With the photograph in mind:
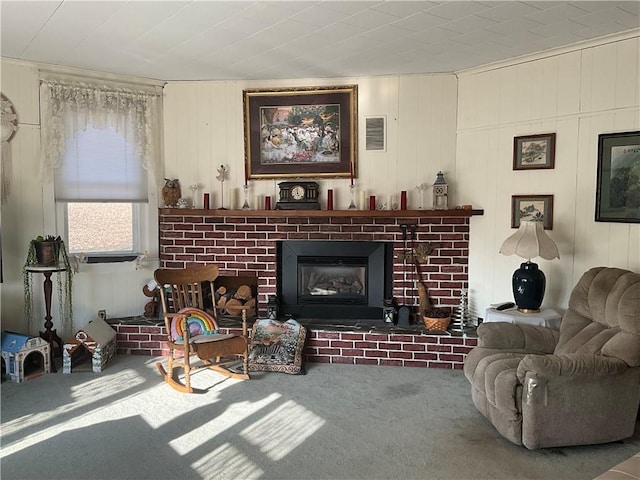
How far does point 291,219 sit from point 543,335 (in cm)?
240

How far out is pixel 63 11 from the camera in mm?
3150

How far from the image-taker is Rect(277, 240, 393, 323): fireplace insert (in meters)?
4.76

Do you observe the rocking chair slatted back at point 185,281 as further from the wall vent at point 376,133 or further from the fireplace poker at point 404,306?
the wall vent at point 376,133

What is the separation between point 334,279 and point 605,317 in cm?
239

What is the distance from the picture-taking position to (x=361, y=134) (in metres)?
4.72

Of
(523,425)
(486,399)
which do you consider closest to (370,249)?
(486,399)

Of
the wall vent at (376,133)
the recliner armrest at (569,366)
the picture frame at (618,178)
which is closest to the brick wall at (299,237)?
the wall vent at (376,133)

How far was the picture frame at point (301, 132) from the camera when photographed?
4719mm

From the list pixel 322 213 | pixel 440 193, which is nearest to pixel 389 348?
pixel 322 213

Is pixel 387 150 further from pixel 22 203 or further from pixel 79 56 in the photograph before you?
pixel 22 203

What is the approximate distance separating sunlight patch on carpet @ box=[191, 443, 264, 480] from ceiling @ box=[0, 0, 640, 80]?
2598mm

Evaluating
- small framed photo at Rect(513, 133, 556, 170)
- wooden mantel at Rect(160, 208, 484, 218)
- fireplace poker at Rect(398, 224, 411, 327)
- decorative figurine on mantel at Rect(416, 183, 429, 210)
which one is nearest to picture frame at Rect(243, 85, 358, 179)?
wooden mantel at Rect(160, 208, 484, 218)

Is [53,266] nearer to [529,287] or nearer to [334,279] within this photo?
[334,279]

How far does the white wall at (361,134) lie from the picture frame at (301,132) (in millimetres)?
78
